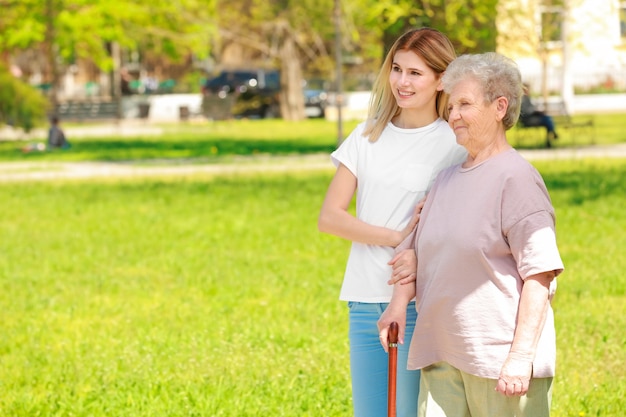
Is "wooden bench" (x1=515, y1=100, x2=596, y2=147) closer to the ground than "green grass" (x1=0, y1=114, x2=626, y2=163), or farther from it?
farther from it

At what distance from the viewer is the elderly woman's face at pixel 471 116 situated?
3.29m

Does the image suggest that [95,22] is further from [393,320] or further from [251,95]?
[393,320]

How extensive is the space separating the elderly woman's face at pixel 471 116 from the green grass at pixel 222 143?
61.0 feet

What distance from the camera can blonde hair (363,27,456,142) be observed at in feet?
12.0

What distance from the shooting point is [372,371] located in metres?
3.86

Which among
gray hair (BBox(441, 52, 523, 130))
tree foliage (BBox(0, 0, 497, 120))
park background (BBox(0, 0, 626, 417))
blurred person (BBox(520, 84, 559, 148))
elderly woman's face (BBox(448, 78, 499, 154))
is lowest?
park background (BBox(0, 0, 626, 417))

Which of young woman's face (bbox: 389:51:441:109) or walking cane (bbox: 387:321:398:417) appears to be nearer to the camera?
walking cane (bbox: 387:321:398:417)

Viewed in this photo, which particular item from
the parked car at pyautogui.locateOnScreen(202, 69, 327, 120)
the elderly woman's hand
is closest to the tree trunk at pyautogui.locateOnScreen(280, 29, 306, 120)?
the parked car at pyautogui.locateOnScreen(202, 69, 327, 120)

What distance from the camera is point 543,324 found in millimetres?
3326

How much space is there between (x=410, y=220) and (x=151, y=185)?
13.8 meters

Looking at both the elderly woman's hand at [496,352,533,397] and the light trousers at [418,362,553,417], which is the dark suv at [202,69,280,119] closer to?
the light trousers at [418,362,553,417]

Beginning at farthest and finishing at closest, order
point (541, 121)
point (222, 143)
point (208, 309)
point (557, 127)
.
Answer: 1. point (557, 127)
2. point (222, 143)
3. point (541, 121)
4. point (208, 309)

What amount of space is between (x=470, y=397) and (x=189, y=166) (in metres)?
17.4

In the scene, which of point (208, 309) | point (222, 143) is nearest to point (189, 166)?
point (222, 143)
